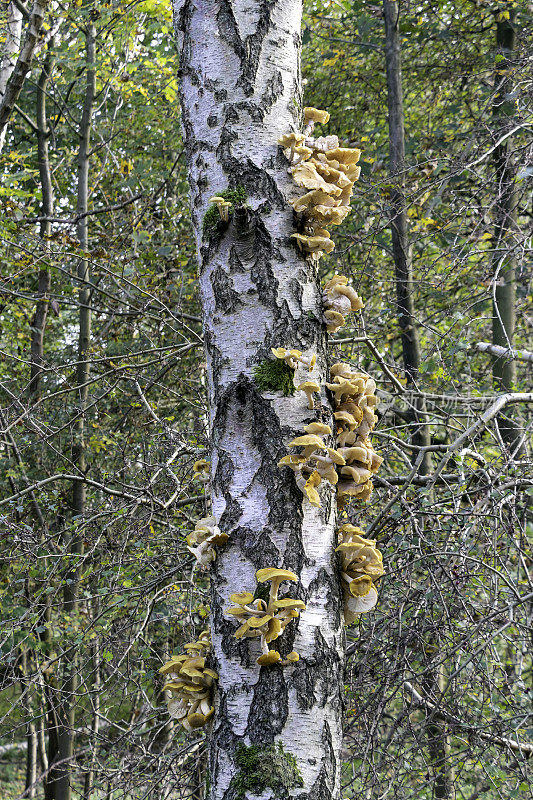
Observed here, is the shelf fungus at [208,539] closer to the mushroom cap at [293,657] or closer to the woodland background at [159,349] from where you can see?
the mushroom cap at [293,657]

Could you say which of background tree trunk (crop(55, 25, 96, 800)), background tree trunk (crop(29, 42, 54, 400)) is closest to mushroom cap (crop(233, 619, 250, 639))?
background tree trunk (crop(55, 25, 96, 800))

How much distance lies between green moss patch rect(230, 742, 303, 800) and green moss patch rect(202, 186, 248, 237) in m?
1.11

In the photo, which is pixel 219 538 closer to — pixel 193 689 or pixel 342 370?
pixel 193 689

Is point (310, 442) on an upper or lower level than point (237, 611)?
upper

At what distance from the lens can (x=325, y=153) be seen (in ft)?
5.49

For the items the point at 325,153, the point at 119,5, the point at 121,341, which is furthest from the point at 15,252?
the point at 325,153

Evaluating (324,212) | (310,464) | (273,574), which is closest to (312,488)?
(310,464)

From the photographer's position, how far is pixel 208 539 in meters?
1.35

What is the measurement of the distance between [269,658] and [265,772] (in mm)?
200

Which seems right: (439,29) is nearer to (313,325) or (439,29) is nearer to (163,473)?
(163,473)

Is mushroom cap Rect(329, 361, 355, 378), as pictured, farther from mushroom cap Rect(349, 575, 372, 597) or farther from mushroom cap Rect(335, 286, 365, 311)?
mushroom cap Rect(349, 575, 372, 597)

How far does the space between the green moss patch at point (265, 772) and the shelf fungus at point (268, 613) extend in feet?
0.51

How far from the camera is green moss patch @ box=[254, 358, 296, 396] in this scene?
141 centimetres

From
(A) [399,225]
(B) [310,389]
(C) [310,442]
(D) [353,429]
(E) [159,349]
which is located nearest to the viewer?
(C) [310,442]
